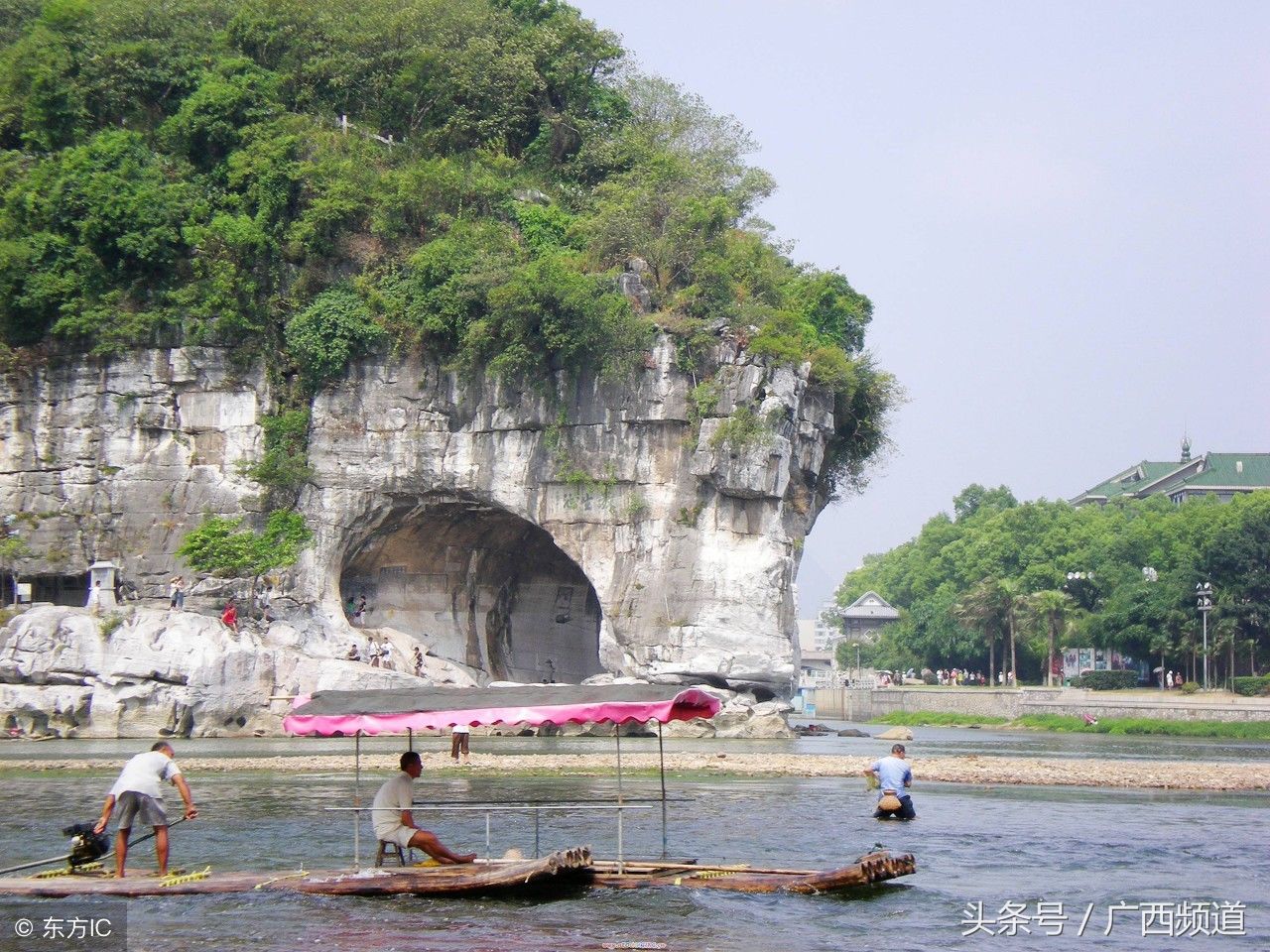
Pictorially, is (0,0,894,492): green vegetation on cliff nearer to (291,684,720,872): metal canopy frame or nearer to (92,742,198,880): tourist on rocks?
(291,684,720,872): metal canopy frame

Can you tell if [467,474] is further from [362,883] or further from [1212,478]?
[1212,478]

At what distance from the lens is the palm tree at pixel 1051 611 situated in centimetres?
6812

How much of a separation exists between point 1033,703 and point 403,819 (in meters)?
45.3

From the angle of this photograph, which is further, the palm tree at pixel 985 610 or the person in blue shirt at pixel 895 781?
the palm tree at pixel 985 610

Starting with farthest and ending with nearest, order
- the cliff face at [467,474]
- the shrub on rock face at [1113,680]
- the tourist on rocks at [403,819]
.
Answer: the shrub on rock face at [1113,680], the cliff face at [467,474], the tourist on rocks at [403,819]

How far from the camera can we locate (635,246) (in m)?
43.4

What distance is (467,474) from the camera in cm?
4303

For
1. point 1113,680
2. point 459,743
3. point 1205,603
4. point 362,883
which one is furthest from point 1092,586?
point 362,883

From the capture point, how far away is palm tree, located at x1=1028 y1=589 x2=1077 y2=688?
68.1 meters

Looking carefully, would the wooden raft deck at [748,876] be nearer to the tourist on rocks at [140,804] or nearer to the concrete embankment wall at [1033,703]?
the tourist on rocks at [140,804]

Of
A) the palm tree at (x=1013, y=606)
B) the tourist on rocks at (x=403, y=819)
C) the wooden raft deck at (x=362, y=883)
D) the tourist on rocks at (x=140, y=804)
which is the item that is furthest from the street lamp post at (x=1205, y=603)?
the tourist on rocks at (x=140, y=804)

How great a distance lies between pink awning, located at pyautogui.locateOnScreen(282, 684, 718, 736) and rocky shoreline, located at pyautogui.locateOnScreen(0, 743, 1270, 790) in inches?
464

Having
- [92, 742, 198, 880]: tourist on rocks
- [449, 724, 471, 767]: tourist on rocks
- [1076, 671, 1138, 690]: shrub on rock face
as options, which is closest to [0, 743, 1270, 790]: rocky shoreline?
[449, 724, 471, 767]: tourist on rocks

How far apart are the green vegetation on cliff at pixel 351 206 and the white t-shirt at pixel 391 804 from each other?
26356 mm
